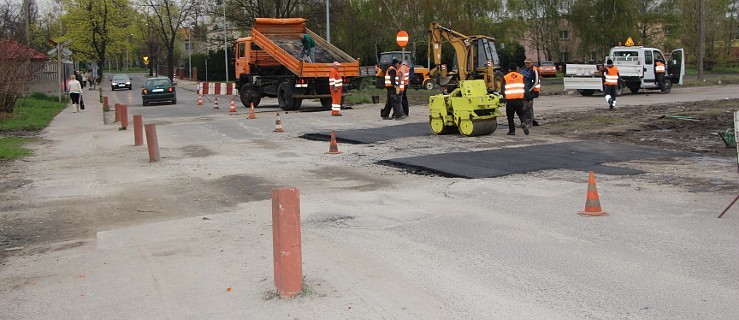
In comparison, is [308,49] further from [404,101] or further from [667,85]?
[667,85]

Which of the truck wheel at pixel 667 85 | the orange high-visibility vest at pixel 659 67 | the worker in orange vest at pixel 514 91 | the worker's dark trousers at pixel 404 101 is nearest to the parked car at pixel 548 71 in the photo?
the truck wheel at pixel 667 85

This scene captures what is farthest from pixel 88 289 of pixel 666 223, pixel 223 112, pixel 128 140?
pixel 223 112

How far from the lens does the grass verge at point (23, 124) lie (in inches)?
710

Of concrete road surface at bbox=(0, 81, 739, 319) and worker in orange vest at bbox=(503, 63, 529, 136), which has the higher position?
worker in orange vest at bbox=(503, 63, 529, 136)

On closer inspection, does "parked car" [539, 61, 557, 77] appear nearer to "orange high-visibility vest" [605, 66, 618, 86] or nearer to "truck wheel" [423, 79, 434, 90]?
"truck wheel" [423, 79, 434, 90]

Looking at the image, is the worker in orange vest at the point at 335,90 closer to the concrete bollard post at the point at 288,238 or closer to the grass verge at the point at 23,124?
the grass verge at the point at 23,124

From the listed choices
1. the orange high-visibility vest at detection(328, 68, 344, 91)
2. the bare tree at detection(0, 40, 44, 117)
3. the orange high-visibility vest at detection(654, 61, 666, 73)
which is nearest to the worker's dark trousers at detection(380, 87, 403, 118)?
the orange high-visibility vest at detection(328, 68, 344, 91)

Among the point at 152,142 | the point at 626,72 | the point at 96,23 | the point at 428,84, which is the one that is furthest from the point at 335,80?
the point at 96,23

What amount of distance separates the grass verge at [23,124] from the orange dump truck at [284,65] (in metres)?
7.79

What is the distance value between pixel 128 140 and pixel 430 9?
34066 mm

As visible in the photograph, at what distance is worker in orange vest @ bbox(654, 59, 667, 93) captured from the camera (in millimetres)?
33812

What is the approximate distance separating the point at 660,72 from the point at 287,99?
1651cm

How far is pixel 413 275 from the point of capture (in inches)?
256

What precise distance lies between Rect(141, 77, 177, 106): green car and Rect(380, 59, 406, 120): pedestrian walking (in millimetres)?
18781
